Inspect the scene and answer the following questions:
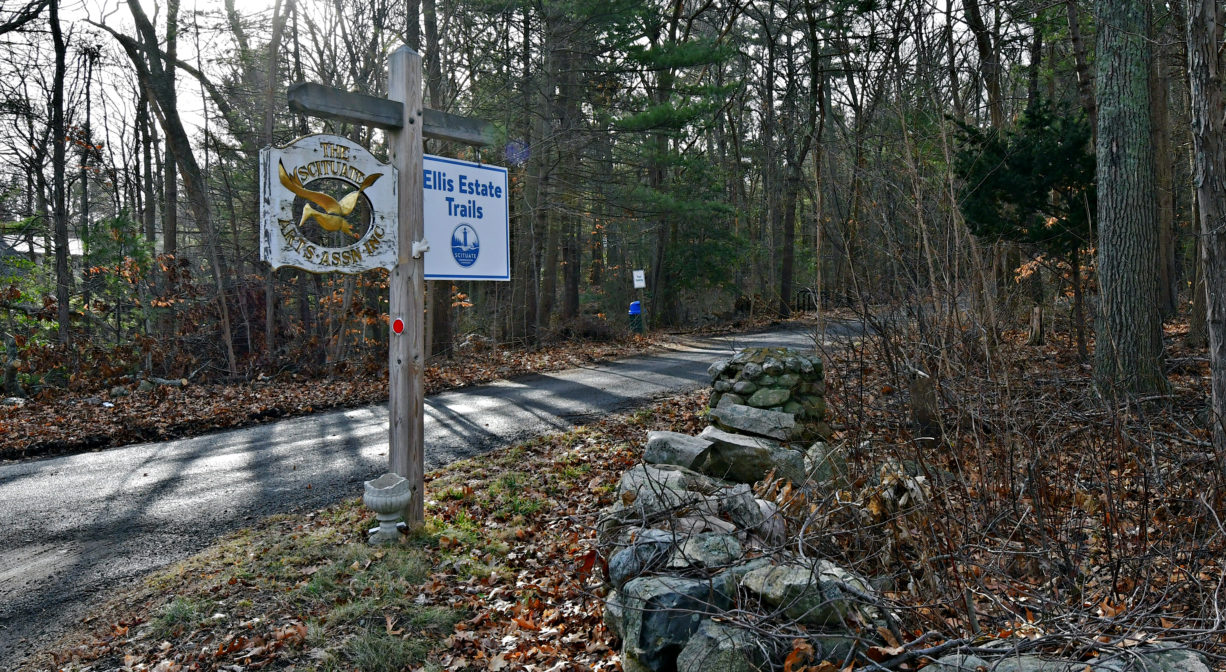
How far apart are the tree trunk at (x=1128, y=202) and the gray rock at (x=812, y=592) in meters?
6.80

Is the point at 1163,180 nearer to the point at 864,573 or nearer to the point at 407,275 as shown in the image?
the point at 864,573

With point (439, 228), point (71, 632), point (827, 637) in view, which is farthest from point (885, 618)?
point (71, 632)

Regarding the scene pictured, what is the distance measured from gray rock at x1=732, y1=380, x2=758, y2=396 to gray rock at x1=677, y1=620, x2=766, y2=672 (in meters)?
4.47

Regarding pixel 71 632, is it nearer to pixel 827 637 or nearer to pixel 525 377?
pixel 827 637

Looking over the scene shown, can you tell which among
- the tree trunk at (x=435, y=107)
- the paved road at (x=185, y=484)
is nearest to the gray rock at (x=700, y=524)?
the paved road at (x=185, y=484)

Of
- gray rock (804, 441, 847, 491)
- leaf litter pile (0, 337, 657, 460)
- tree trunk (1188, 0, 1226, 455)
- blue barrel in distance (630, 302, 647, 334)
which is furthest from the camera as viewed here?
blue barrel in distance (630, 302, 647, 334)

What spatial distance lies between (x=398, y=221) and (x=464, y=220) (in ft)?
1.81

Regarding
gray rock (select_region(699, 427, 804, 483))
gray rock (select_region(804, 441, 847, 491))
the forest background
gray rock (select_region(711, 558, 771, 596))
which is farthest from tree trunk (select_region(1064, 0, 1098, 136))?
gray rock (select_region(711, 558, 771, 596))

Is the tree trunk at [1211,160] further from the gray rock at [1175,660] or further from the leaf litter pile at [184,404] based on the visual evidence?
the leaf litter pile at [184,404]

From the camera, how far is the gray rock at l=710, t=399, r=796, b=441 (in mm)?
6891

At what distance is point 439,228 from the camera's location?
5.24 m

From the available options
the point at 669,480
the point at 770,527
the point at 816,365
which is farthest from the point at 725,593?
the point at 816,365

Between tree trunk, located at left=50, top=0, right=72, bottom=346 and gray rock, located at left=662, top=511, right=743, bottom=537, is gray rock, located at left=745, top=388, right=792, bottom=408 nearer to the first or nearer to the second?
gray rock, located at left=662, top=511, right=743, bottom=537

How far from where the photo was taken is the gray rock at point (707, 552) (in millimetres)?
3451
